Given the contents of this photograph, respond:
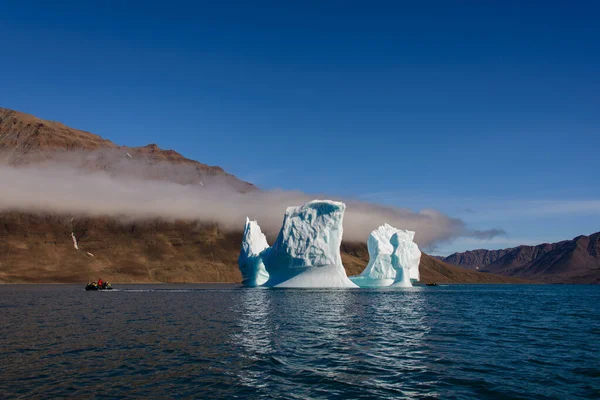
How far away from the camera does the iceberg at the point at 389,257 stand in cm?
8962

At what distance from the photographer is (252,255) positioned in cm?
8412

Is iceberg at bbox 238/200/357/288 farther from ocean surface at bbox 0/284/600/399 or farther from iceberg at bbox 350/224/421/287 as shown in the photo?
ocean surface at bbox 0/284/600/399

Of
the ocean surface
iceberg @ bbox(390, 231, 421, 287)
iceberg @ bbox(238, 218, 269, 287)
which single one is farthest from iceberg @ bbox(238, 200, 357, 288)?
the ocean surface

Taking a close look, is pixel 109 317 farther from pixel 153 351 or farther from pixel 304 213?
pixel 304 213

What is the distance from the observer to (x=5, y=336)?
23.6 metres

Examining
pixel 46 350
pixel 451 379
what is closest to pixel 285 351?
pixel 451 379

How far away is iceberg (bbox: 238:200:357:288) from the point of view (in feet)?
218

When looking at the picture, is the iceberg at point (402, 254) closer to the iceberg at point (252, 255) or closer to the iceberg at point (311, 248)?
the iceberg at point (311, 248)

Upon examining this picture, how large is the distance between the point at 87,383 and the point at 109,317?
2077 centimetres

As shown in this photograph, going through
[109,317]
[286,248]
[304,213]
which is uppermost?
[304,213]

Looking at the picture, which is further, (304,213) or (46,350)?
(304,213)

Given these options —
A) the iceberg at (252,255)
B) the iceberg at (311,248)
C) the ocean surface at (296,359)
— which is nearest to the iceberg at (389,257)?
the iceberg at (252,255)

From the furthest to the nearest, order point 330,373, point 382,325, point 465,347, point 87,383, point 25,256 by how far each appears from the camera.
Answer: point 25,256
point 382,325
point 465,347
point 330,373
point 87,383

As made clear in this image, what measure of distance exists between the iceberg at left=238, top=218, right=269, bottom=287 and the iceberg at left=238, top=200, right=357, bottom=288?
13184 mm
